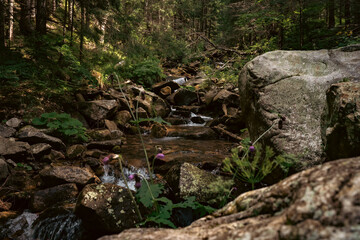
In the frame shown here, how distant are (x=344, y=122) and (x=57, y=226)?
4400 mm

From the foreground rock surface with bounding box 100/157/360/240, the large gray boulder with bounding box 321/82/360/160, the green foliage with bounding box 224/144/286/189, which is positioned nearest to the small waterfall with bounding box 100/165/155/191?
the green foliage with bounding box 224/144/286/189

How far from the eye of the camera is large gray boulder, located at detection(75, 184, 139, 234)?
3.30 m

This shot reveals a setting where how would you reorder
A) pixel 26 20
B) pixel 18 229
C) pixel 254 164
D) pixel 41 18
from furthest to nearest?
pixel 26 20 → pixel 41 18 → pixel 18 229 → pixel 254 164

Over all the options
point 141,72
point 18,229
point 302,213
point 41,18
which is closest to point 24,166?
point 18,229

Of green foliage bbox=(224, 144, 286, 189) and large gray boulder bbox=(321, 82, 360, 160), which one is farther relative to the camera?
large gray boulder bbox=(321, 82, 360, 160)

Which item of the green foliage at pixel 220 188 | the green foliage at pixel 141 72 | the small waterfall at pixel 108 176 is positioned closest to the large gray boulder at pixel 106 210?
the small waterfall at pixel 108 176

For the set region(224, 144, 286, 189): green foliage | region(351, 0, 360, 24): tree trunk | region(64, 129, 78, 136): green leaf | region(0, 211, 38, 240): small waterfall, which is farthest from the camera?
region(351, 0, 360, 24): tree trunk

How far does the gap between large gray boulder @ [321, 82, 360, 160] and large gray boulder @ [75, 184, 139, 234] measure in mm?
2919

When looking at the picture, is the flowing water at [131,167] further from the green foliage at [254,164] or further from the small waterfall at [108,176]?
the green foliage at [254,164]

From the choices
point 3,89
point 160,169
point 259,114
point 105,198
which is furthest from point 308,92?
point 3,89

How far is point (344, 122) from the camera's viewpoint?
7.43ft

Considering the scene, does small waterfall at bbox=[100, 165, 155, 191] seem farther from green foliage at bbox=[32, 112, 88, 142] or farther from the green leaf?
green foliage at bbox=[32, 112, 88, 142]

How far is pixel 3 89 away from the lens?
23.2 ft

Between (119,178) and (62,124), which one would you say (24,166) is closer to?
(62,124)
